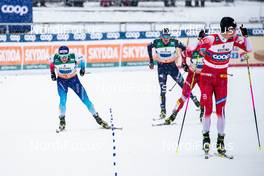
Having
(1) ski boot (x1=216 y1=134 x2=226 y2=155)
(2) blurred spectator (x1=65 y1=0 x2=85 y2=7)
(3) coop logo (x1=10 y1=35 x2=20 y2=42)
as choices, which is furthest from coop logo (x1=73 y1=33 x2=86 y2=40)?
(2) blurred spectator (x1=65 y1=0 x2=85 y2=7)

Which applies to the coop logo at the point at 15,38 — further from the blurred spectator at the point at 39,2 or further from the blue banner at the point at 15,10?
the blurred spectator at the point at 39,2

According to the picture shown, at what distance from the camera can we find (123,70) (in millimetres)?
20219

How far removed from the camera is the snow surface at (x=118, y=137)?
8453mm

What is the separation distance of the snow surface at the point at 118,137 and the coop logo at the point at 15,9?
783 cm

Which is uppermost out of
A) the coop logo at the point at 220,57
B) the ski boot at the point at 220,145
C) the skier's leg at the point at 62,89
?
the coop logo at the point at 220,57

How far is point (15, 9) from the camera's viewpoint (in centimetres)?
2373

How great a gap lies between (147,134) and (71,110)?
343cm

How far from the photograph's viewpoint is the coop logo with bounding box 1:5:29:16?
2366 cm

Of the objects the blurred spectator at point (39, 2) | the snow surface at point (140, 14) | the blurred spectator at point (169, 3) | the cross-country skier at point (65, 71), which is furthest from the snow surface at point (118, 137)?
the blurred spectator at point (169, 3)

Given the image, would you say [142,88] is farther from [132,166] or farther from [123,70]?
[132,166]

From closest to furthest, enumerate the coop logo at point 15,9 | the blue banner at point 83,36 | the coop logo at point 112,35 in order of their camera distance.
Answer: the blue banner at point 83,36 < the coop logo at point 112,35 < the coop logo at point 15,9

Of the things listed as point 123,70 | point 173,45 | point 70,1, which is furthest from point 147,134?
point 70,1

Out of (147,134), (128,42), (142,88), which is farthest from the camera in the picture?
(128,42)

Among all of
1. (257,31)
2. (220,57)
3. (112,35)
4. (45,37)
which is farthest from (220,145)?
(257,31)
